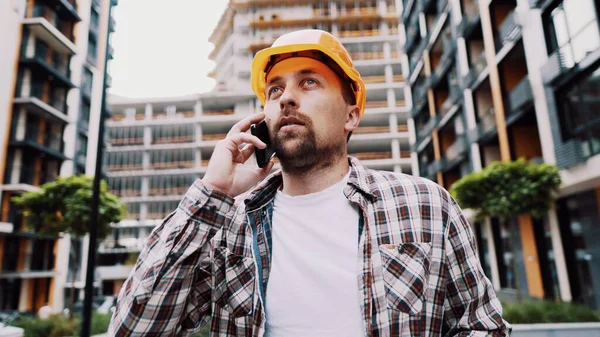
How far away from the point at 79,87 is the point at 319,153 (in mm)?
24124

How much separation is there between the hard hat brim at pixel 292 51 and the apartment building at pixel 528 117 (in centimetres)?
879

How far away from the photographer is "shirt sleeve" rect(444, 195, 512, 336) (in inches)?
43.6

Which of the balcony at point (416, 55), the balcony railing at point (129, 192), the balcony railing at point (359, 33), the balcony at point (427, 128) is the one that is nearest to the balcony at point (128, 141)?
the balcony railing at point (129, 192)

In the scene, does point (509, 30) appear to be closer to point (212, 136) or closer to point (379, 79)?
point (379, 79)

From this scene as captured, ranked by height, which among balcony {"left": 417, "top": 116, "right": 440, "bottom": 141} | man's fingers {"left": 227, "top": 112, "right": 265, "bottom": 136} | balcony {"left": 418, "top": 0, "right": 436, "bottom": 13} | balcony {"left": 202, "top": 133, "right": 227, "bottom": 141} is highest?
balcony {"left": 418, "top": 0, "right": 436, "bottom": 13}

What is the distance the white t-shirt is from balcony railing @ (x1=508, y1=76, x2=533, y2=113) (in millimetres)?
12426

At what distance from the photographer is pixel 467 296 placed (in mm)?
1123

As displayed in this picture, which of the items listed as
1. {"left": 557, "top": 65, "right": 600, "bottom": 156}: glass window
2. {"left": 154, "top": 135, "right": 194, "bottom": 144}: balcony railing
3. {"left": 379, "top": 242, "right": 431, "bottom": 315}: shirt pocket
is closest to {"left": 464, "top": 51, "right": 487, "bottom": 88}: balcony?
{"left": 557, "top": 65, "right": 600, "bottom": 156}: glass window

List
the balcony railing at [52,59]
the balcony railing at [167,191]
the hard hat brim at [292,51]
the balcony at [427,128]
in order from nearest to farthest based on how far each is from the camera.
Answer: the hard hat brim at [292,51], the balcony railing at [52,59], the balcony at [427,128], the balcony railing at [167,191]

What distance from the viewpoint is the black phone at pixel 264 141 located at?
1.36 m

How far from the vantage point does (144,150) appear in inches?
1323

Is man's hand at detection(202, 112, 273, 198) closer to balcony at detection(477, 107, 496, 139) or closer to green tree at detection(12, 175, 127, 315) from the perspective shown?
green tree at detection(12, 175, 127, 315)

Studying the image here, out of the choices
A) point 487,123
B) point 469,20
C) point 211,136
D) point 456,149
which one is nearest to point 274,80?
point 487,123

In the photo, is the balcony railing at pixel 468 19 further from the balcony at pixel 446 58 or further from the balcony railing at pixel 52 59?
the balcony railing at pixel 52 59
